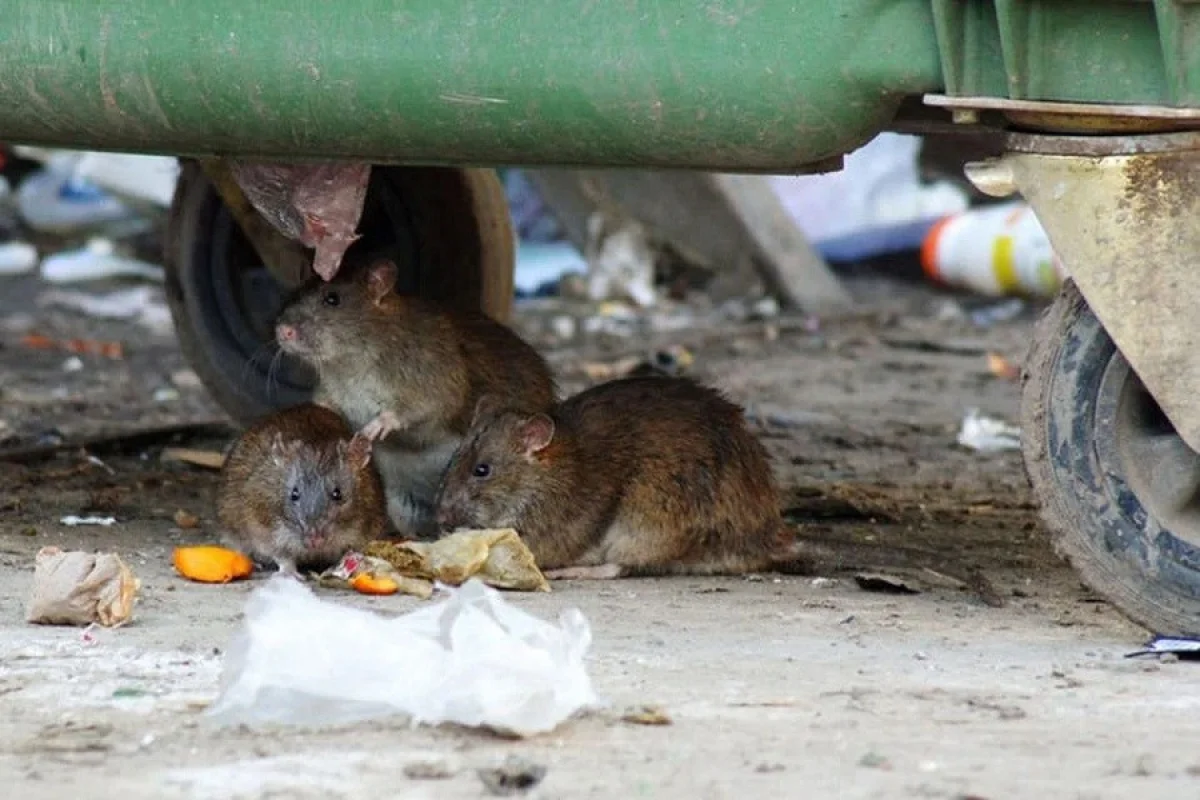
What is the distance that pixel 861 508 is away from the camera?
7094mm

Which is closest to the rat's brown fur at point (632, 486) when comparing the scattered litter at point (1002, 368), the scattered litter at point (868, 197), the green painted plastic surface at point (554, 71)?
the green painted plastic surface at point (554, 71)

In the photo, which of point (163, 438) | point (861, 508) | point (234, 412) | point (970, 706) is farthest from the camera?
point (163, 438)

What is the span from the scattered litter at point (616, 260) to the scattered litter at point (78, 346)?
9.07ft

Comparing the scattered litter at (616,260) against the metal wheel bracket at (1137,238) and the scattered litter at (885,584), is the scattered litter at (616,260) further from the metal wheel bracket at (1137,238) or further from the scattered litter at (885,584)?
the metal wheel bracket at (1137,238)

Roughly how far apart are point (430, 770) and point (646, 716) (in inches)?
20.1

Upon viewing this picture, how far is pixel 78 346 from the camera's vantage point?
10.8m

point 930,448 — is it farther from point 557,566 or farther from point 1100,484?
point 1100,484

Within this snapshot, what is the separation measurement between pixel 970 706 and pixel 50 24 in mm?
2482

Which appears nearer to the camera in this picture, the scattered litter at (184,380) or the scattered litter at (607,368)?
the scattered litter at (184,380)

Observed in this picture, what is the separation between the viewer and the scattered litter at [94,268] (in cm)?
1266

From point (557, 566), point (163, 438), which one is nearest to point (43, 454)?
point (163, 438)

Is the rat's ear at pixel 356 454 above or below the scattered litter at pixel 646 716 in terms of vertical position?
below

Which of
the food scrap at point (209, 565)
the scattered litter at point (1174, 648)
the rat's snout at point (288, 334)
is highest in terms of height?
the rat's snout at point (288, 334)

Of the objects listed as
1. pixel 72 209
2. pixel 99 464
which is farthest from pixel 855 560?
pixel 72 209
